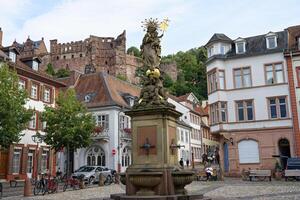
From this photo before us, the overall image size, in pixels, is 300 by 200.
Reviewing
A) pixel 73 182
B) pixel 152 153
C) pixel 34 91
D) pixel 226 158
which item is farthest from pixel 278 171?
pixel 34 91

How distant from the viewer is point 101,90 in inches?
1736

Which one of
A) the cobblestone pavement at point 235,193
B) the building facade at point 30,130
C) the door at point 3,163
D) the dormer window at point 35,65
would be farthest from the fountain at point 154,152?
the dormer window at point 35,65

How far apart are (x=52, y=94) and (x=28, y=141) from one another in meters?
6.32

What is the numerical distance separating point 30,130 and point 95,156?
27.5 feet

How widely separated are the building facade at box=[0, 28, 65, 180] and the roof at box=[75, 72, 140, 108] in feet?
16.3

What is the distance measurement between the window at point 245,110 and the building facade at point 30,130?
17.5 meters

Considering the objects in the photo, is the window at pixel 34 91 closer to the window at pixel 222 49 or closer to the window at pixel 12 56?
the window at pixel 12 56

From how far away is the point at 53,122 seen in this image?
105 feet

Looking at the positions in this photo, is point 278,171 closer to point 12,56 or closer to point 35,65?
point 35,65

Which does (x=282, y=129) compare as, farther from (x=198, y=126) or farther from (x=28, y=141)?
(x=198, y=126)

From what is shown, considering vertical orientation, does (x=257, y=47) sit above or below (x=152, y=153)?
above

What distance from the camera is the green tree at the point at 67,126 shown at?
3138cm

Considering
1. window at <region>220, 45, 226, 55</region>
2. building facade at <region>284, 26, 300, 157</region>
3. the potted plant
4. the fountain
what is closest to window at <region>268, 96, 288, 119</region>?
building facade at <region>284, 26, 300, 157</region>

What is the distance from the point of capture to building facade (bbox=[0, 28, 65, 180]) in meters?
32.3
